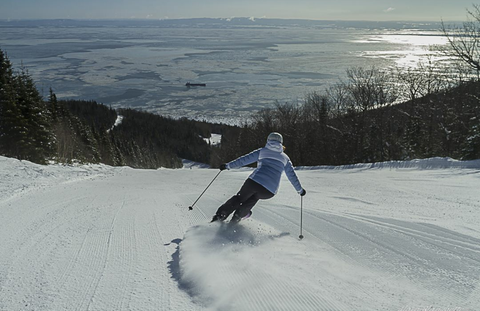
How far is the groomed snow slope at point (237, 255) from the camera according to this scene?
282 centimetres

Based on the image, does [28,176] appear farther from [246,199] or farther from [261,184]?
[261,184]

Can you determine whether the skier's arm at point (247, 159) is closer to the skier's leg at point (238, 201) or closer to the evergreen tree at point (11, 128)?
the skier's leg at point (238, 201)

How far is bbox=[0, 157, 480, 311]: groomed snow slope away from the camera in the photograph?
282 cm

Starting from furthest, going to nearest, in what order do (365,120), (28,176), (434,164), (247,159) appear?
1. (365,120)
2. (434,164)
3. (28,176)
4. (247,159)

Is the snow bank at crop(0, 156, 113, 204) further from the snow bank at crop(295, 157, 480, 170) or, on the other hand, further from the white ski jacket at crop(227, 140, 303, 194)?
the snow bank at crop(295, 157, 480, 170)

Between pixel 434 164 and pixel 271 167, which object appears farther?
pixel 434 164

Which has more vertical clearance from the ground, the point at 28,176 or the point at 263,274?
the point at 263,274

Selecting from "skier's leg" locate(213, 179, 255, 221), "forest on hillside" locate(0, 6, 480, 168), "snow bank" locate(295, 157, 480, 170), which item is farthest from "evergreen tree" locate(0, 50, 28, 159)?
"snow bank" locate(295, 157, 480, 170)

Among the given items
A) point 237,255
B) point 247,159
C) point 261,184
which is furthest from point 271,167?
point 237,255

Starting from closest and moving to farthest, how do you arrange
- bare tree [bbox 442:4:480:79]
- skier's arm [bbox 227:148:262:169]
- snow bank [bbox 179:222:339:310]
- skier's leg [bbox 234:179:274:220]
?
snow bank [bbox 179:222:339:310] → skier's leg [bbox 234:179:274:220] → skier's arm [bbox 227:148:262:169] → bare tree [bbox 442:4:480:79]

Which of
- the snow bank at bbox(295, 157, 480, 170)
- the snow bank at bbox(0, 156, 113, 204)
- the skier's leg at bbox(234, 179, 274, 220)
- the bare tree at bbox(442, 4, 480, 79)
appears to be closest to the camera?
the skier's leg at bbox(234, 179, 274, 220)

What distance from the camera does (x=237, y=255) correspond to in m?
3.60

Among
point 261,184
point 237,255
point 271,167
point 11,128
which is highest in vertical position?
point 271,167

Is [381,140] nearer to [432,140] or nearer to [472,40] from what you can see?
[432,140]
